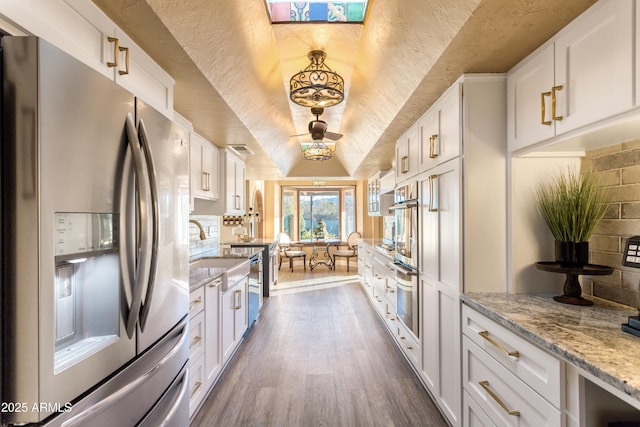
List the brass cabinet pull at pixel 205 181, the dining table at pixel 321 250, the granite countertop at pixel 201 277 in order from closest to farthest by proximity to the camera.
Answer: the granite countertop at pixel 201 277, the brass cabinet pull at pixel 205 181, the dining table at pixel 321 250

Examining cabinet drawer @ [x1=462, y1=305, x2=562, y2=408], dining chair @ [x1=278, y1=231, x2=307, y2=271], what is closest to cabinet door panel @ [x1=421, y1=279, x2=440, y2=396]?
cabinet drawer @ [x1=462, y1=305, x2=562, y2=408]

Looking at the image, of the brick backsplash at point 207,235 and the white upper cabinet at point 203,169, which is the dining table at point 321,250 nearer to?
the brick backsplash at point 207,235

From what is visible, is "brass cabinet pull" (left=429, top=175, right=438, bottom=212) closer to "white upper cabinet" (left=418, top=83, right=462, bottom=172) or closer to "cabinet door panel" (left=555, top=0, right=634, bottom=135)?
"white upper cabinet" (left=418, top=83, right=462, bottom=172)

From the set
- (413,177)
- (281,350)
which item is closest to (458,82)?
(413,177)

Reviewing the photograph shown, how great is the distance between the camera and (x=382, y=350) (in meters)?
3.14

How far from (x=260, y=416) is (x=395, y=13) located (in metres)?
2.66

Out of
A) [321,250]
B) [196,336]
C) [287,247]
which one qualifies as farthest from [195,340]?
[321,250]

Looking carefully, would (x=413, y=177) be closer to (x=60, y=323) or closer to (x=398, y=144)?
(x=398, y=144)

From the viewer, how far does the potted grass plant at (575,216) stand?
4.82 ft

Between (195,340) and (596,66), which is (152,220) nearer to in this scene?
(195,340)

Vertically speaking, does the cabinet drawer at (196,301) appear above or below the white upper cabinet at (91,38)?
below

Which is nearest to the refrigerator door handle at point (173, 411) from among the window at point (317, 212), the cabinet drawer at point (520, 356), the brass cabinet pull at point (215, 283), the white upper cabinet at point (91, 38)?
the brass cabinet pull at point (215, 283)

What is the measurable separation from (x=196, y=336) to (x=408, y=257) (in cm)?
178

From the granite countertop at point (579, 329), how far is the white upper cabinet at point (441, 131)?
0.87 meters
